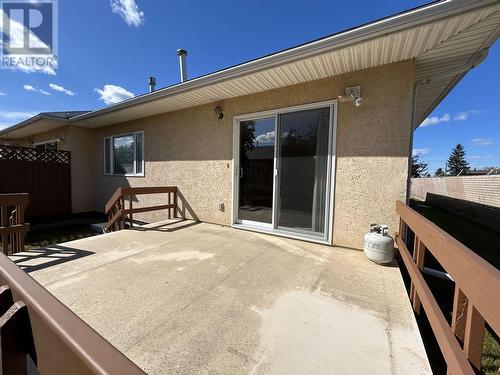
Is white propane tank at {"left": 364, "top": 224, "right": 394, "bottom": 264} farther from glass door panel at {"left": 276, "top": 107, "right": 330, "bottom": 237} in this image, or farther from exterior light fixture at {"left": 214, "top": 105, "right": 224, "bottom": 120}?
exterior light fixture at {"left": 214, "top": 105, "right": 224, "bottom": 120}

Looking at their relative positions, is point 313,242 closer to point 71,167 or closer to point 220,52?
point 220,52

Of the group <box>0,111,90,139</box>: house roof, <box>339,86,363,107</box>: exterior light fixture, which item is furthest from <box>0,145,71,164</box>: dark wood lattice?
<box>339,86,363,107</box>: exterior light fixture

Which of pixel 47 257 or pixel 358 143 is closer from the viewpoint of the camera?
pixel 47 257

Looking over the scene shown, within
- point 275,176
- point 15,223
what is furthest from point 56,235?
point 275,176

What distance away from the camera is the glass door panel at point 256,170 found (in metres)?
4.39

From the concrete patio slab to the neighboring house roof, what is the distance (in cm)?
289

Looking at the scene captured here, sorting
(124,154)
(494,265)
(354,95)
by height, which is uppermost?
(354,95)

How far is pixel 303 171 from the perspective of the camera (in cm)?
402

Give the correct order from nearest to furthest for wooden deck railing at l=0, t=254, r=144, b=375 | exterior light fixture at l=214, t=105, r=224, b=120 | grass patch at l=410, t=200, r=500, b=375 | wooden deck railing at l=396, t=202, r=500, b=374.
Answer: wooden deck railing at l=0, t=254, r=144, b=375 → wooden deck railing at l=396, t=202, r=500, b=374 → grass patch at l=410, t=200, r=500, b=375 → exterior light fixture at l=214, t=105, r=224, b=120

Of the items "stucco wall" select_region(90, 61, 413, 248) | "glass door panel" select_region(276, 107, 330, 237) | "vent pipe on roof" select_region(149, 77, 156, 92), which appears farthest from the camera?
"vent pipe on roof" select_region(149, 77, 156, 92)

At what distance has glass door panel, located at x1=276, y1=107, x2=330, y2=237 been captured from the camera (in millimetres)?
3832

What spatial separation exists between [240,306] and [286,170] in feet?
8.81

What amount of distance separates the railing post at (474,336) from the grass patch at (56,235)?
6769 millimetres

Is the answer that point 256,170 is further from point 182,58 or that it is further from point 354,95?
point 182,58
